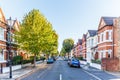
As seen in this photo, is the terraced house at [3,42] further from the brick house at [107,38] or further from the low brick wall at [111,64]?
the brick house at [107,38]

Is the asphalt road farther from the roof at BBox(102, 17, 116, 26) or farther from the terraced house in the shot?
the roof at BBox(102, 17, 116, 26)

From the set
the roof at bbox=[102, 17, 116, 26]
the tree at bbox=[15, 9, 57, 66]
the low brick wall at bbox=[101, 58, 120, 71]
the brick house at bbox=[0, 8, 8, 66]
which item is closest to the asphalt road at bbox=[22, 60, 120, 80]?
the low brick wall at bbox=[101, 58, 120, 71]

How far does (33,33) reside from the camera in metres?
44.4

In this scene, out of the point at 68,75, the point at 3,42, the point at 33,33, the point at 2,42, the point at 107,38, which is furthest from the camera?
the point at 33,33

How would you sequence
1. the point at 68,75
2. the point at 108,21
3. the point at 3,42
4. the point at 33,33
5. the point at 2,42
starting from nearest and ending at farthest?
the point at 68,75
the point at 2,42
the point at 3,42
the point at 33,33
the point at 108,21

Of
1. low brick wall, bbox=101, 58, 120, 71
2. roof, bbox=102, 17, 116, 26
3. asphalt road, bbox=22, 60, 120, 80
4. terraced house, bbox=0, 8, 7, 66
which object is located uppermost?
roof, bbox=102, 17, 116, 26

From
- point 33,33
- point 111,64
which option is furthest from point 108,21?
point 33,33

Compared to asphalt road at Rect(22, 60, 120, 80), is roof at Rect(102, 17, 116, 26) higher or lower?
higher

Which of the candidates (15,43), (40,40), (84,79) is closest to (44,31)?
(40,40)

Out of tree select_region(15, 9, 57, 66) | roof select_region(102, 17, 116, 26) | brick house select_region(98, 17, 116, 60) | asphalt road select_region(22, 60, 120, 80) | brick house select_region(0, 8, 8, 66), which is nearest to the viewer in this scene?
asphalt road select_region(22, 60, 120, 80)

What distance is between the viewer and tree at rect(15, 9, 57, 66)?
146 ft

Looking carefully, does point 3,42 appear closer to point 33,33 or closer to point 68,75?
point 33,33

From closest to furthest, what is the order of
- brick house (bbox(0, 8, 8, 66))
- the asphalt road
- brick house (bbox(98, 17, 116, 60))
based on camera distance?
1. the asphalt road
2. brick house (bbox(0, 8, 8, 66))
3. brick house (bbox(98, 17, 116, 60))

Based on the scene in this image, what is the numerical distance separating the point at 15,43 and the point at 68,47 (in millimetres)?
89814
